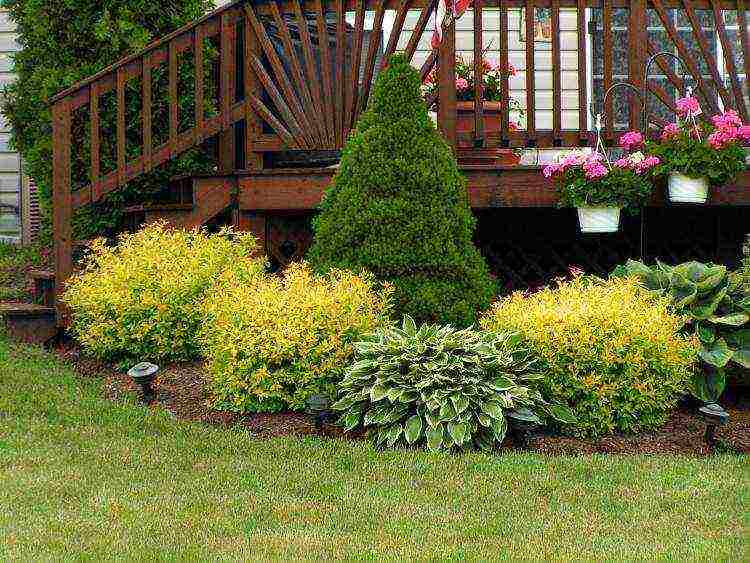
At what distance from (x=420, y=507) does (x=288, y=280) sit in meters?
2.30

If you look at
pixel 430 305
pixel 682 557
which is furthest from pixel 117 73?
pixel 682 557

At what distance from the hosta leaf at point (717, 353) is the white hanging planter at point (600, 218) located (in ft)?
4.79

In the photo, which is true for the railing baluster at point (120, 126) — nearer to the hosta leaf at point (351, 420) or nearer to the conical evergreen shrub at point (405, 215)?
the conical evergreen shrub at point (405, 215)

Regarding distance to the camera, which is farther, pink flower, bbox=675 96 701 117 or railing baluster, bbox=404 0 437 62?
railing baluster, bbox=404 0 437 62

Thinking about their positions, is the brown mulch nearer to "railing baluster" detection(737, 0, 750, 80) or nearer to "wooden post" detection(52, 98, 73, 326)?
"wooden post" detection(52, 98, 73, 326)

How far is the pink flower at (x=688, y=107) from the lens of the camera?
7.79 m

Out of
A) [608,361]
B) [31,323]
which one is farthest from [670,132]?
[31,323]

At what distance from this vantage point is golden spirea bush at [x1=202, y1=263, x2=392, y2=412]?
6199mm

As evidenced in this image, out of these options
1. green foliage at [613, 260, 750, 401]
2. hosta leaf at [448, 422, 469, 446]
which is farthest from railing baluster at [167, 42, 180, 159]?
hosta leaf at [448, 422, 469, 446]

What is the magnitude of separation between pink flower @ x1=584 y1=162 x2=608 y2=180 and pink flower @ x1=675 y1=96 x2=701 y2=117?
710 millimetres

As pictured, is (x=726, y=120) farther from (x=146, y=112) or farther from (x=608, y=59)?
(x=146, y=112)

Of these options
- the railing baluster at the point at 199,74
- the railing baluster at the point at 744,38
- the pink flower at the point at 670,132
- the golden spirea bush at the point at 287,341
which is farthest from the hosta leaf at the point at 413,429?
the railing baluster at the point at 744,38

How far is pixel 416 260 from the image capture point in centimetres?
680

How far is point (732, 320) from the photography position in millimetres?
6637
